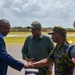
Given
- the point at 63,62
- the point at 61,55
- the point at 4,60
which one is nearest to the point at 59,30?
the point at 61,55

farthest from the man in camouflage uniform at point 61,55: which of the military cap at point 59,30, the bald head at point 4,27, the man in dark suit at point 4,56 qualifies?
the bald head at point 4,27

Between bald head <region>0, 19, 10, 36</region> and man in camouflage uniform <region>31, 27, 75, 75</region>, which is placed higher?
bald head <region>0, 19, 10, 36</region>

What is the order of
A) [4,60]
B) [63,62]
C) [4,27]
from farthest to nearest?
[4,27] → [4,60] → [63,62]

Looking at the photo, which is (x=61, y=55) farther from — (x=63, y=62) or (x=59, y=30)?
(x=59, y=30)

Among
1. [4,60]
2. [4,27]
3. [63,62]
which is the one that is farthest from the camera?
[4,27]

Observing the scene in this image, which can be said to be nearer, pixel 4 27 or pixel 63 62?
pixel 63 62

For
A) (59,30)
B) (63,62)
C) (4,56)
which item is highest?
(59,30)

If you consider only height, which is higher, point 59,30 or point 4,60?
point 59,30

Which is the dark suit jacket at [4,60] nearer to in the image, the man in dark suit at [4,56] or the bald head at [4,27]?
the man in dark suit at [4,56]

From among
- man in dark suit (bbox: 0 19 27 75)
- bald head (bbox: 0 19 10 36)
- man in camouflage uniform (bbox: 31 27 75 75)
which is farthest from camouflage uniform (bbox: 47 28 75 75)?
bald head (bbox: 0 19 10 36)

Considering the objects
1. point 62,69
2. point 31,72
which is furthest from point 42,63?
point 62,69

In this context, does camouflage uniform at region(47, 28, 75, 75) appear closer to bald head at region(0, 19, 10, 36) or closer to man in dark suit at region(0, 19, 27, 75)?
man in dark suit at region(0, 19, 27, 75)

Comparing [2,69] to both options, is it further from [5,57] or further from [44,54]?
[44,54]

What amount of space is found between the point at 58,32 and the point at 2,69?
1.17m
